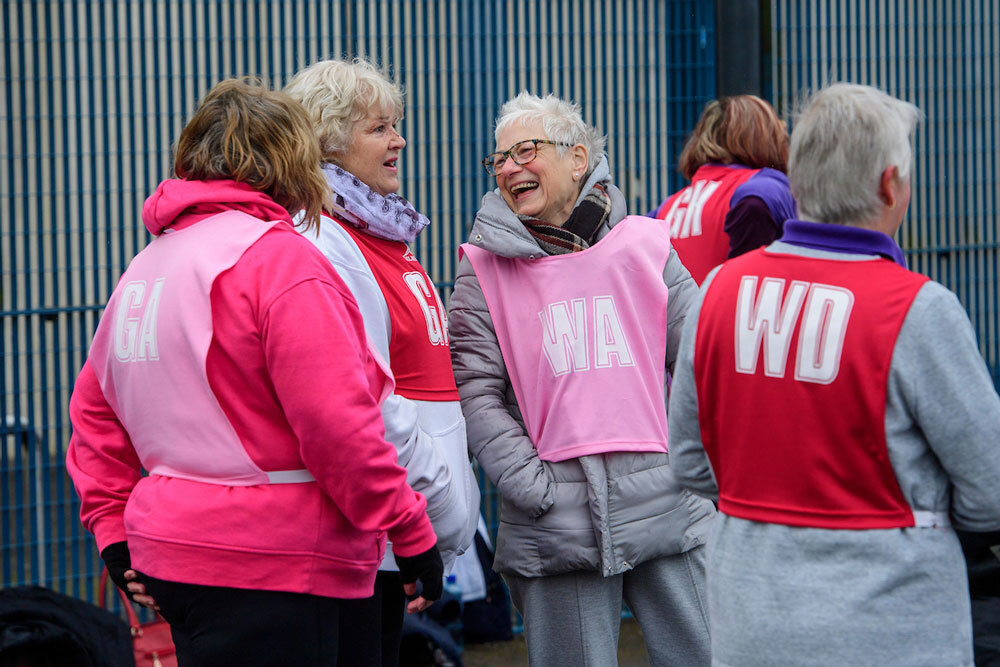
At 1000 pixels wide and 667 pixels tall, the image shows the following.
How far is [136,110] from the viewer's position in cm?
457

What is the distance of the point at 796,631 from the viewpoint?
2062 mm

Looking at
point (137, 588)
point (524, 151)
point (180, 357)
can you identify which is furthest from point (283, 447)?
point (524, 151)

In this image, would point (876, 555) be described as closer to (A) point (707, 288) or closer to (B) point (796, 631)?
(B) point (796, 631)

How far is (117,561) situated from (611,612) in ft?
3.94

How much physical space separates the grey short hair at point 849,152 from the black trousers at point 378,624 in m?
1.17

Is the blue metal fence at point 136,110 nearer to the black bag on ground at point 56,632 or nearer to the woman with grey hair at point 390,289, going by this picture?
the black bag on ground at point 56,632

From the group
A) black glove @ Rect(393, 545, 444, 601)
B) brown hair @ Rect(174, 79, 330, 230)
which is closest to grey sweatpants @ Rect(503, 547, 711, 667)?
black glove @ Rect(393, 545, 444, 601)

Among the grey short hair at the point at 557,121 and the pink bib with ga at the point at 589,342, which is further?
the grey short hair at the point at 557,121

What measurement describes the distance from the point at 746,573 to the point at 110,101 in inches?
130

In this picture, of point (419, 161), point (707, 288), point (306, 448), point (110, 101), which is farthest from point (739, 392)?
point (110, 101)

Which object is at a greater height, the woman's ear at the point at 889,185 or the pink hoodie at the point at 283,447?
the woman's ear at the point at 889,185

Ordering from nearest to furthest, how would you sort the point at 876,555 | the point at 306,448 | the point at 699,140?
the point at 876,555 → the point at 306,448 → the point at 699,140

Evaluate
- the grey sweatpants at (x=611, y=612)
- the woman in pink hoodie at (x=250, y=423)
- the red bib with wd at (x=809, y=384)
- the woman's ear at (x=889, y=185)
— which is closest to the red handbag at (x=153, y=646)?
the grey sweatpants at (x=611, y=612)

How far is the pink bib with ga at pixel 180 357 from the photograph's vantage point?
222 centimetres
